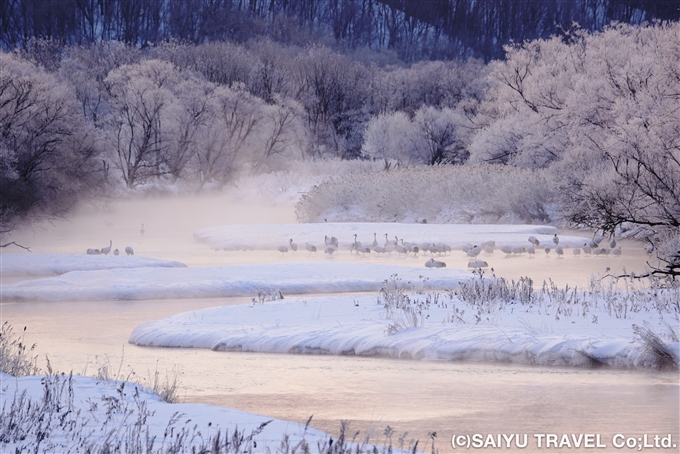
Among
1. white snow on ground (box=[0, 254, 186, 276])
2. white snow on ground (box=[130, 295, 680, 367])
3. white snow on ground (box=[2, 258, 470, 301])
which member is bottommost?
white snow on ground (box=[0, 254, 186, 276])

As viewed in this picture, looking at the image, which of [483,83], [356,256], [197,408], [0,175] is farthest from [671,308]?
[483,83]

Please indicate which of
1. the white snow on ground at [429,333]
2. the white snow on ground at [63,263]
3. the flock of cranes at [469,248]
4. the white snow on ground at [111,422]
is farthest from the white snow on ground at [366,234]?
the white snow on ground at [111,422]

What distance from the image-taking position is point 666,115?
24516 millimetres

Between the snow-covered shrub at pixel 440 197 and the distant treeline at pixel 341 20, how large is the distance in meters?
62.8

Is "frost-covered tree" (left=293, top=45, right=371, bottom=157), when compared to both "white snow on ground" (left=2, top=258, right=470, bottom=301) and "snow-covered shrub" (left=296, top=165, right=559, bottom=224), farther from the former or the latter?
"white snow on ground" (left=2, top=258, right=470, bottom=301)

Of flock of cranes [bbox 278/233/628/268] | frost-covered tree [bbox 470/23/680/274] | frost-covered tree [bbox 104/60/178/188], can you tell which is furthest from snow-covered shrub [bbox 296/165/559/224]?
frost-covered tree [bbox 104/60/178/188]

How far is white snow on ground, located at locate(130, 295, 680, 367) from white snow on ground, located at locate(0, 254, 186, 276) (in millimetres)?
7895

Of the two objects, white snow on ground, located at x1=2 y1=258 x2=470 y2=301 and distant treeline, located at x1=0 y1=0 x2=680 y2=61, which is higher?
distant treeline, located at x1=0 y1=0 x2=680 y2=61

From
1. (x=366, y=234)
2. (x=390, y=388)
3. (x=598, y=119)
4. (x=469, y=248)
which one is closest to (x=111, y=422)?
(x=390, y=388)

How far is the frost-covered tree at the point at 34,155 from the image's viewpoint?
1156 inches

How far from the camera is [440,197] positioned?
3562 cm

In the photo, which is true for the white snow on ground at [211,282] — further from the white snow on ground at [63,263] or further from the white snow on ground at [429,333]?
the white snow on ground at [429,333]

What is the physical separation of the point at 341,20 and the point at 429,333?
349 ft

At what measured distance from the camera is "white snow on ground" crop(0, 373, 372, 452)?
5816 mm
